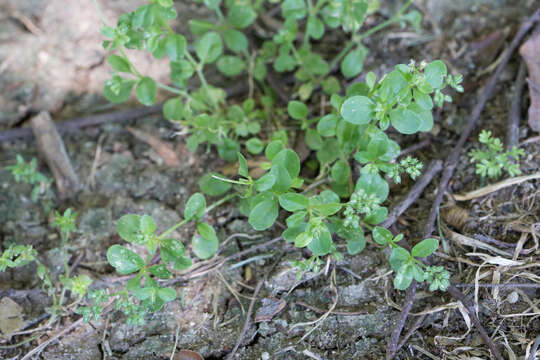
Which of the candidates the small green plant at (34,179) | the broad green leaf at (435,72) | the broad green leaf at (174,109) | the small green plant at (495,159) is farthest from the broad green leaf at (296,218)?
the small green plant at (34,179)

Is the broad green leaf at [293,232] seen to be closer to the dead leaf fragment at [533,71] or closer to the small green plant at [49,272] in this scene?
the small green plant at [49,272]

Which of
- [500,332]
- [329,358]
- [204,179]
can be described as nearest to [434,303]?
[500,332]

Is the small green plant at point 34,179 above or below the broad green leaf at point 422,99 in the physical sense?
below

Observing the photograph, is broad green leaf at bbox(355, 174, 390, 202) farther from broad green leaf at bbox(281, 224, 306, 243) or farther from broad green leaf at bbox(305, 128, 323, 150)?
broad green leaf at bbox(305, 128, 323, 150)

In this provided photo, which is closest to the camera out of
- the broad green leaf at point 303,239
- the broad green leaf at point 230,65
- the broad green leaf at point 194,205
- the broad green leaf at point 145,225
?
the broad green leaf at point 303,239

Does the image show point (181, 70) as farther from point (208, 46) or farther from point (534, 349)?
point (534, 349)

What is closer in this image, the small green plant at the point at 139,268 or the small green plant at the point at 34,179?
the small green plant at the point at 139,268
